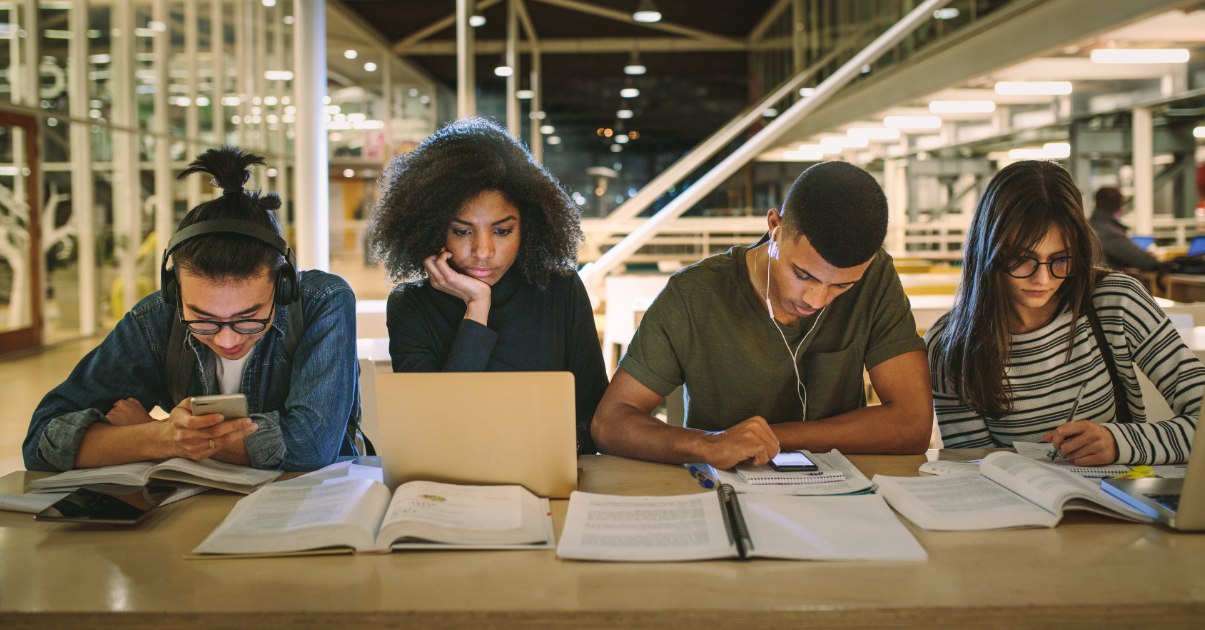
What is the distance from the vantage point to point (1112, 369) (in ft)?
5.64

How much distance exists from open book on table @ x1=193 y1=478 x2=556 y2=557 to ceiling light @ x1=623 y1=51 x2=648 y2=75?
1472 centimetres

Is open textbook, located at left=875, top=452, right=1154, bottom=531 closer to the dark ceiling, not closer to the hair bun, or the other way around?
the hair bun

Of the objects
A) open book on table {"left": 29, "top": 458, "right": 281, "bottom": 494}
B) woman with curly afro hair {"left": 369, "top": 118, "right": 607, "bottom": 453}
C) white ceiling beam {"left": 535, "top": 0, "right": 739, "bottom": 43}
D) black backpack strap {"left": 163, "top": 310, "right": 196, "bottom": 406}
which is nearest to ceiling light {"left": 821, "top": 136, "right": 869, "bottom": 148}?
white ceiling beam {"left": 535, "top": 0, "right": 739, "bottom": 43}

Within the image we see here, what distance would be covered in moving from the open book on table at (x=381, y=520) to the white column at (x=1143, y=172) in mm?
8764

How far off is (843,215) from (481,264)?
0.78 m

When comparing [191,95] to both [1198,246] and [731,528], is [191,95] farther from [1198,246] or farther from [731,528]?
[1198,246]

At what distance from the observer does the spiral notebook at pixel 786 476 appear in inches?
51.0

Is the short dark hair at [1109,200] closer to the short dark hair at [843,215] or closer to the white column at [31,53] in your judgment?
the short dark hair at [843,215]

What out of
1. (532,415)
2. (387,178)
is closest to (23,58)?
(387,178)

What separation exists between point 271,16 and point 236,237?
38.3 ft

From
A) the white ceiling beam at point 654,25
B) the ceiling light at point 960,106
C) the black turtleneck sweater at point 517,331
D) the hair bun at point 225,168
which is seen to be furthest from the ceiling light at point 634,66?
the hair bun at point 225,168

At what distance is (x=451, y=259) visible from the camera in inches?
70.9

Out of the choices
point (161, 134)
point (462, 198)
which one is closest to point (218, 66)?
point (161, 134)

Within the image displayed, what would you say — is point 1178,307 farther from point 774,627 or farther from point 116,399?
point 116,399
